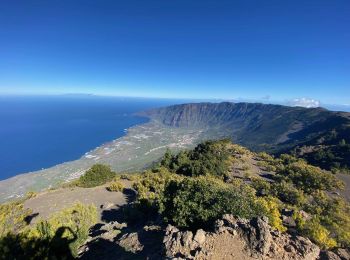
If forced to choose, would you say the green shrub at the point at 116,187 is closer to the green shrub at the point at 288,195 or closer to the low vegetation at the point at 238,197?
the low vegetation at the point at 238,197

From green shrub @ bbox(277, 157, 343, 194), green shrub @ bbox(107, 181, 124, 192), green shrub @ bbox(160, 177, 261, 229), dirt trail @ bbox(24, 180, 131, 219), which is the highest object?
green shrub @ bbox(160, 177, 261, 229)

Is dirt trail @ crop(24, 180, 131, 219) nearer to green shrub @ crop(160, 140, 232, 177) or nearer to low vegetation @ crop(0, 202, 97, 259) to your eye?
low vegetation @ crop(0, 202, 97, 259)

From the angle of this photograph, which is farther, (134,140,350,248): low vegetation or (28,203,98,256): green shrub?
(134,140,350,248): low vegetation

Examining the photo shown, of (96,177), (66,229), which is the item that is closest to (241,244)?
(66,229)

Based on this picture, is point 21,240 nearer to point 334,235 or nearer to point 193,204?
point 193,204

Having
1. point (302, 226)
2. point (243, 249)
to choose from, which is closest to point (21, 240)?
point (243, 249)

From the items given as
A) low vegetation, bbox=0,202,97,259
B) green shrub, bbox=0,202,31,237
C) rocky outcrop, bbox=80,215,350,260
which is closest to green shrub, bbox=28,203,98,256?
low vegetation, bbox=0,202,97,259

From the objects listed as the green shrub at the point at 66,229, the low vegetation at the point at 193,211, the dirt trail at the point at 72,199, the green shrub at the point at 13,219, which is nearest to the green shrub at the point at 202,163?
the low vegetation at the point at 193,211
